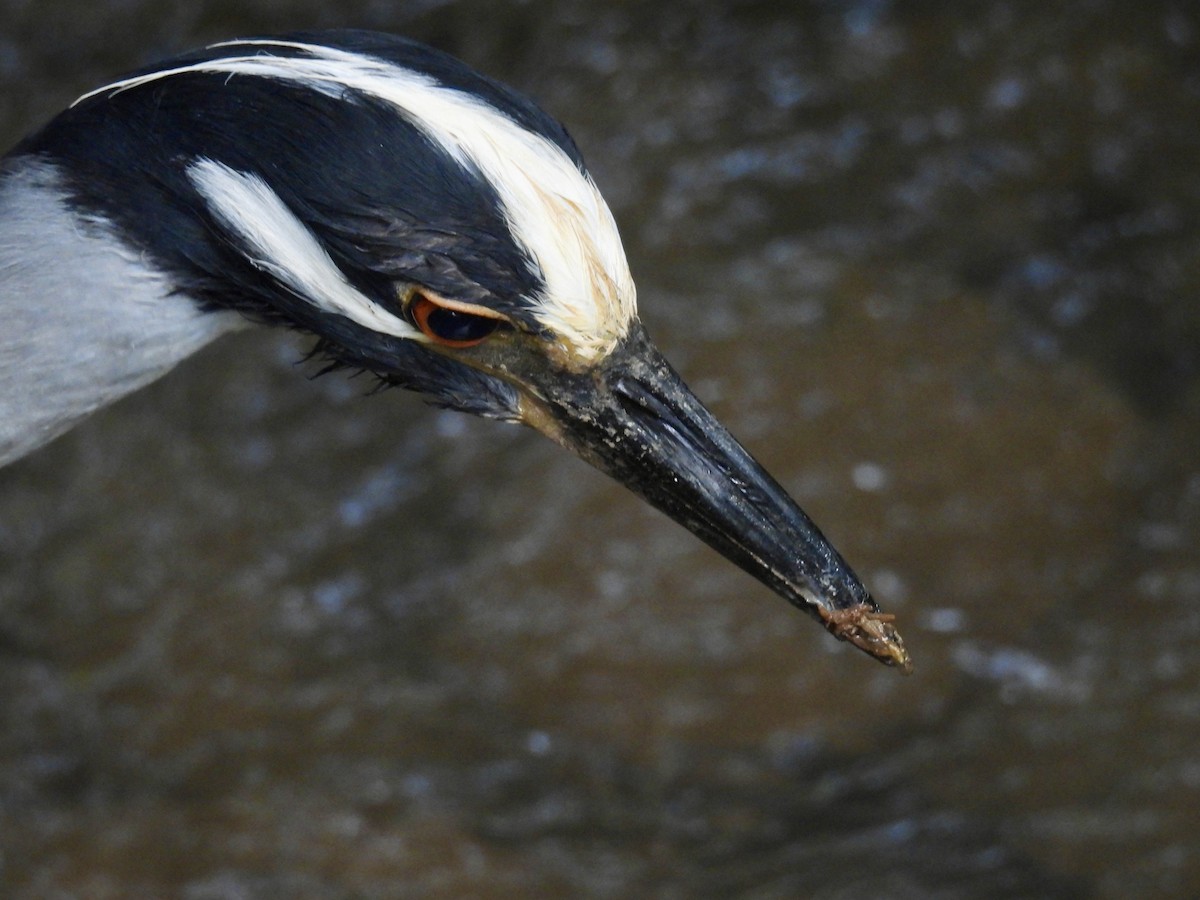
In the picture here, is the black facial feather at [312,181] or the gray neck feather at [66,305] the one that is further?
the gray neck feather at [66,305]

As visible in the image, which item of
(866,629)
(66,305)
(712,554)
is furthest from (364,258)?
(712,554)

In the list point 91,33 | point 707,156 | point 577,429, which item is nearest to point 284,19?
point 91,33

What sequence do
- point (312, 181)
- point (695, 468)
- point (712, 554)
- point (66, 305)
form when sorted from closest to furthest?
1. point (312, 181)
2. point (66, 305)
3. point (695, 468)
4. point (712, 554)

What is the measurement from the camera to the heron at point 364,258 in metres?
1.89

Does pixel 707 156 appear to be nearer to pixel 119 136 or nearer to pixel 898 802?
pixel 898 802

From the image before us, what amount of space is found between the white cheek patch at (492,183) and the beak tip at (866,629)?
58 cm

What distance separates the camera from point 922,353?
4242mm

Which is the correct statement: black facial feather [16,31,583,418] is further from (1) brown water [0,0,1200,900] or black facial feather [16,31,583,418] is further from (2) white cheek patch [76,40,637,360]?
(1) brown water [0,0,1200,900]

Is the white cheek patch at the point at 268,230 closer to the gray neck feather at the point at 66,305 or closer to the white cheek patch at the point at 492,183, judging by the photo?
the white cheek patch at the point at 492,183

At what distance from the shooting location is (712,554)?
3955 millimetres

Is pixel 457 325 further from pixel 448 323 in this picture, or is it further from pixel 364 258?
pixel 364 258

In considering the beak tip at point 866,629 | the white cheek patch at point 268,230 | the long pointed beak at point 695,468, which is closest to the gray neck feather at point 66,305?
the white cheek patch at point 268,230

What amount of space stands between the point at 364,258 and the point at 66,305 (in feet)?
1.43

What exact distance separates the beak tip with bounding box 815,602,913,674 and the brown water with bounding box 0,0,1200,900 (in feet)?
4.20
